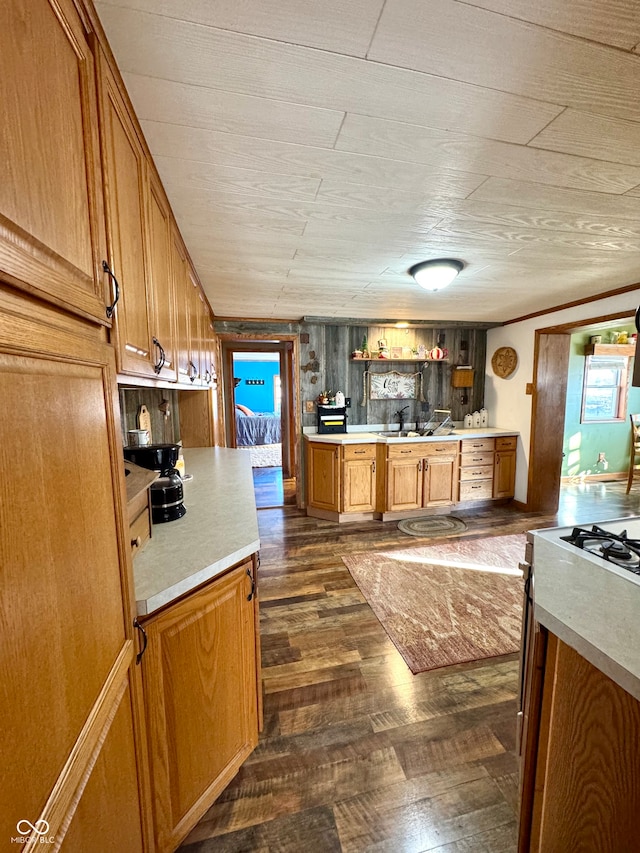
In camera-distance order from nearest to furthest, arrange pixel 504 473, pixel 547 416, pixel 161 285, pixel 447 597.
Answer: pixel 161 285 < pixel 447 597 < pixel 547 416 < pixel 504 473

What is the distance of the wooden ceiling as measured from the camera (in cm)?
75

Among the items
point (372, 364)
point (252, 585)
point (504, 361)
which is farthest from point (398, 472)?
point (252, 585)

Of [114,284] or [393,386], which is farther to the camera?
[393,386]

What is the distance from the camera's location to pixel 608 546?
962 mm

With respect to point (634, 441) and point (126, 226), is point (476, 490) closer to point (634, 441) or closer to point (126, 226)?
point (634, 441)

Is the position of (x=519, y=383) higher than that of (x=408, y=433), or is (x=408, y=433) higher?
(x=519, y=383)

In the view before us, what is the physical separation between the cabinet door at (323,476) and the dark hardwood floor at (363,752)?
156 cm

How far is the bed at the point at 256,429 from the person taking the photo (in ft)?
26.5

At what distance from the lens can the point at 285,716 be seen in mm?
1541

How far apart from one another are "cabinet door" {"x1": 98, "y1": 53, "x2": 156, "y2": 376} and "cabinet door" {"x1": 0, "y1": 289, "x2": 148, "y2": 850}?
206mm

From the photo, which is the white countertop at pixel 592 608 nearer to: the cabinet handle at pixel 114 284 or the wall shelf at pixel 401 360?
the cabinet handle at pixel 114 284

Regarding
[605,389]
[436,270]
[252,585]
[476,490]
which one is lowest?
[476,490]

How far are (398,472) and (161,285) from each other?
3.08m

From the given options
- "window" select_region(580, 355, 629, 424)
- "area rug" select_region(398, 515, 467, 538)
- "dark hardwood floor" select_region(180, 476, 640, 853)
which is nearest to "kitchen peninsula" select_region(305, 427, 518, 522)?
"area rug" select_region(398, 515, 467, 538)
